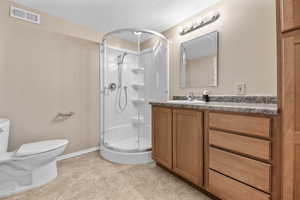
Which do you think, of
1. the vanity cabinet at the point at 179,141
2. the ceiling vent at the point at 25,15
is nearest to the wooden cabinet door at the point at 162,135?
the vanity cabinet at the point at 179,141

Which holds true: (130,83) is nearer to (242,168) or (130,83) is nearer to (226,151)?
(226,151)

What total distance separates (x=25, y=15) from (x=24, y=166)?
1.92 m

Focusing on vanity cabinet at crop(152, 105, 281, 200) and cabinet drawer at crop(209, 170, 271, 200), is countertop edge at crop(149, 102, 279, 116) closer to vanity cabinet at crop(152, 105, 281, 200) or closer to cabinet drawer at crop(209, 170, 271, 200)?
vanity cabinet at crop(152, 105, 281, 200)

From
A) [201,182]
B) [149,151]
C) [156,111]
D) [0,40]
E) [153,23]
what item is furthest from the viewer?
[153,23]

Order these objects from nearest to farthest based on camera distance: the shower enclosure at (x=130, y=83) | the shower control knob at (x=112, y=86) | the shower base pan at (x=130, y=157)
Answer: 1. the shower base pan at (x=130, y=157)
2. the shower enclosure at (x=130, y=83)
3. the shower control knob at (x=112, y=86)

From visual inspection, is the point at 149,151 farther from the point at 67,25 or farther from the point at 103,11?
the point at 67,25

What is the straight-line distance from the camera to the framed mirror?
1.92 metres

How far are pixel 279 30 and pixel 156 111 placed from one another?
4.65 feet

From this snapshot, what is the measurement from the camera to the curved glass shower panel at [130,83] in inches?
104

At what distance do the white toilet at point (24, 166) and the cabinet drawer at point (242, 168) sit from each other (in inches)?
67.6

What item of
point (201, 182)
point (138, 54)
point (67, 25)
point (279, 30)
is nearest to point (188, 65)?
point (138, 54)

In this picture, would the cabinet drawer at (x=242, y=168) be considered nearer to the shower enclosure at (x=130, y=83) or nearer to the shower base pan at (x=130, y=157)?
the shower base pan at (x=130, y=157)

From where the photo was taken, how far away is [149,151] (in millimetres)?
2170

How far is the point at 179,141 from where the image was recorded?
5.35 ft
